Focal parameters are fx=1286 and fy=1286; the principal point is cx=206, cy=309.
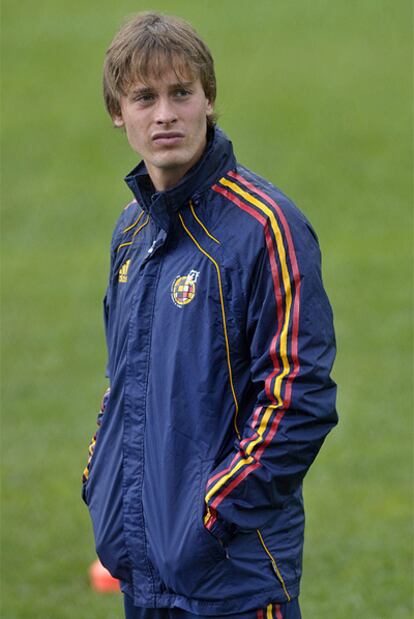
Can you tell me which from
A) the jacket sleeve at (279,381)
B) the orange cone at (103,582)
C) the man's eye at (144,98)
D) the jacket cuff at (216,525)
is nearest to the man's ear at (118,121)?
the man's eye at (144,98)

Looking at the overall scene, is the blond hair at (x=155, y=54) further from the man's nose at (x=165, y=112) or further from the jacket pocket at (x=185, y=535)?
the jacket pocket at (x=185, y=535)

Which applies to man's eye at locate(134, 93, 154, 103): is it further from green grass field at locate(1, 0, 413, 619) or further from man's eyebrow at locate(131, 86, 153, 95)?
green grass field at locate(1, 0, 413, 619)

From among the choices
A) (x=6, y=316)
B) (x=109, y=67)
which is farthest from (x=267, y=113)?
(x=109, y=67)

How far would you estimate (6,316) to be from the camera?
10.9 meters

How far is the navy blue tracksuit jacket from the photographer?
3207 millimetres

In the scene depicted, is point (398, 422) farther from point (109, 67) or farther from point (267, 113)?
point (267, 113)

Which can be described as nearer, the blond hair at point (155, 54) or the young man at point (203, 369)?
the young man at point (203, 369)

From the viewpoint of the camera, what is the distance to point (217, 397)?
329 cm

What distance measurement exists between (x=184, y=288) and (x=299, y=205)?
9966 mm

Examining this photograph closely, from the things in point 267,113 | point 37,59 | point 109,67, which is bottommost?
point 109,67

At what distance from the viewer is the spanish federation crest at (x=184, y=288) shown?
3314 millimetres

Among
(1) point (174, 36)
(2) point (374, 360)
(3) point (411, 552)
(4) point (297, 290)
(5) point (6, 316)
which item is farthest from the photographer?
(5) point (6, 316)

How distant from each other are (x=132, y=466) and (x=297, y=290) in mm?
675

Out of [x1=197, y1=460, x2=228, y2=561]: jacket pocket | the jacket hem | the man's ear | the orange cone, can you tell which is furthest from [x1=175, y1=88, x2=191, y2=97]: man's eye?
the orange cone
